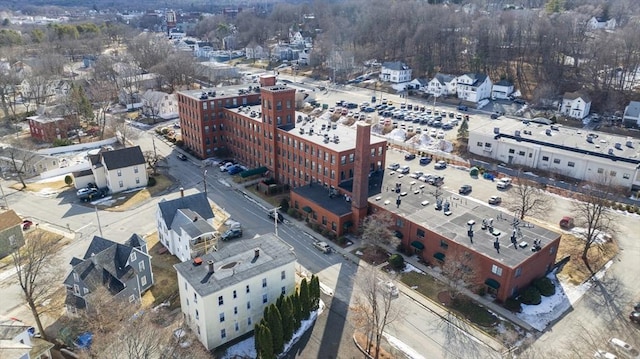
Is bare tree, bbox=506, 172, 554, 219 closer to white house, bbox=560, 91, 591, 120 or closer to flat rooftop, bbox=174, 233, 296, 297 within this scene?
flat rooftop, bbox=174, 233, 296, 297

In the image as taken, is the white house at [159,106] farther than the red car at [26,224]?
Yes

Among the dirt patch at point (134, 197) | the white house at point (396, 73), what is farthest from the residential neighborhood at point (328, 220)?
the white house at point (396, 73)

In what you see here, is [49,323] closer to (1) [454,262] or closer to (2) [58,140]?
(1) [454,262]

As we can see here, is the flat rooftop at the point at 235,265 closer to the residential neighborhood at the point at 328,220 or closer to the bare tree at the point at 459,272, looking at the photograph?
the residential neighborhood at the point at 328,220

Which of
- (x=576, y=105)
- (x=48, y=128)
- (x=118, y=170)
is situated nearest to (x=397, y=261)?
(x=118, y=170)

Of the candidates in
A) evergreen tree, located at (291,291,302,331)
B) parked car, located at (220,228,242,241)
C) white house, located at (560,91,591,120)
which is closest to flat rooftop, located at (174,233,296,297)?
evergreen tree, located at (291,291,302,331)
